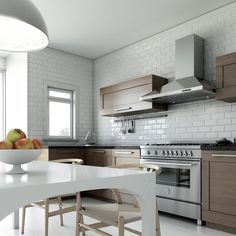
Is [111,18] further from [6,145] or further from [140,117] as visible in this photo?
[6,145]

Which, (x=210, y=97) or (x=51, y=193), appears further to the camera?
(x=210, y=97)

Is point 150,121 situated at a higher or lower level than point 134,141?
higher

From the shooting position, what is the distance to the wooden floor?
9.56 ft

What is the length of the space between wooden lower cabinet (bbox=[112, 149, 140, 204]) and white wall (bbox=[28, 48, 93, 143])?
62.6 inches

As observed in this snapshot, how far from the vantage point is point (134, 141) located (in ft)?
16.4

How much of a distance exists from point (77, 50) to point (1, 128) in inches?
87.2

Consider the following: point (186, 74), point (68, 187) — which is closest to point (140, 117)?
point (186, 74)

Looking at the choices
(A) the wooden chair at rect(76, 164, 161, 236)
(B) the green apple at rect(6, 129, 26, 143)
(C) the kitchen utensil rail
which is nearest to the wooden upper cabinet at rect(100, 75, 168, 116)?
(C) the kitchen utensil rail

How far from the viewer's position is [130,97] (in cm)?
461

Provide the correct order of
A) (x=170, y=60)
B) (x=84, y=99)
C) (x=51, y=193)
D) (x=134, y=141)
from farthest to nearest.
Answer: (x=84, y=99)
(x=134, y=141)
(x=170, y=60)
(x=51, y=193)

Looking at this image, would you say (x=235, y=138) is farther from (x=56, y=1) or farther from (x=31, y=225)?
(x=56, y=1)

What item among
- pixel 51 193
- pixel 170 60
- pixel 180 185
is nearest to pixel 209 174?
pixel 180 185

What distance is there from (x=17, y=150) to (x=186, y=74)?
3085mm

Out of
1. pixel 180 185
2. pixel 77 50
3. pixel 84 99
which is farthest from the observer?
pixel 84 99
